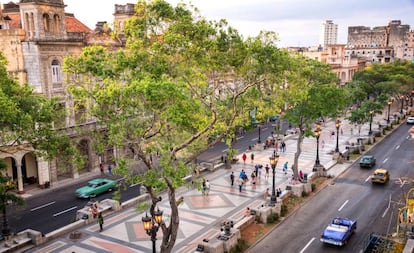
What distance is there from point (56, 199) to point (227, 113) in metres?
18.4

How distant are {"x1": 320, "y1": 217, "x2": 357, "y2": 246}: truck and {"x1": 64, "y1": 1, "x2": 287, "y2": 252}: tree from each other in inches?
360

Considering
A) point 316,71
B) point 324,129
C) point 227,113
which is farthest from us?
point 324,129

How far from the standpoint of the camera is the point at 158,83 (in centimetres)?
1606

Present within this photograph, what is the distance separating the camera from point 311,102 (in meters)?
34.8

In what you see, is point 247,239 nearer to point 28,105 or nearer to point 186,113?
point 186,113

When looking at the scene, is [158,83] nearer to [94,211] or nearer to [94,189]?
[94,211]

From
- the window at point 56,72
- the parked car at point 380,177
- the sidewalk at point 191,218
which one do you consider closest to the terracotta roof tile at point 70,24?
the window at point 56,72

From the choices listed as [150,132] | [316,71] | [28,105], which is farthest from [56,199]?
[316,71]

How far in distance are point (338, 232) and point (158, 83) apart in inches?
555

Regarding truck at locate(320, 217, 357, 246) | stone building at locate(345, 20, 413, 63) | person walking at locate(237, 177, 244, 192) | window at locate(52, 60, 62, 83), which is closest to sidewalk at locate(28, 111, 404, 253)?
person walking at locate(237, 177, 244, 192)

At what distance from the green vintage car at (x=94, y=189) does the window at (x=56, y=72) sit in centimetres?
1093

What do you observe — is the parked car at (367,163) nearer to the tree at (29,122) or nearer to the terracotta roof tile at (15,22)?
the tree at (29,122)

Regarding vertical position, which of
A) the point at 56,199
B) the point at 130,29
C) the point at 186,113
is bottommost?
the point at 56,199

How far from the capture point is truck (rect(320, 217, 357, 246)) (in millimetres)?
22848
